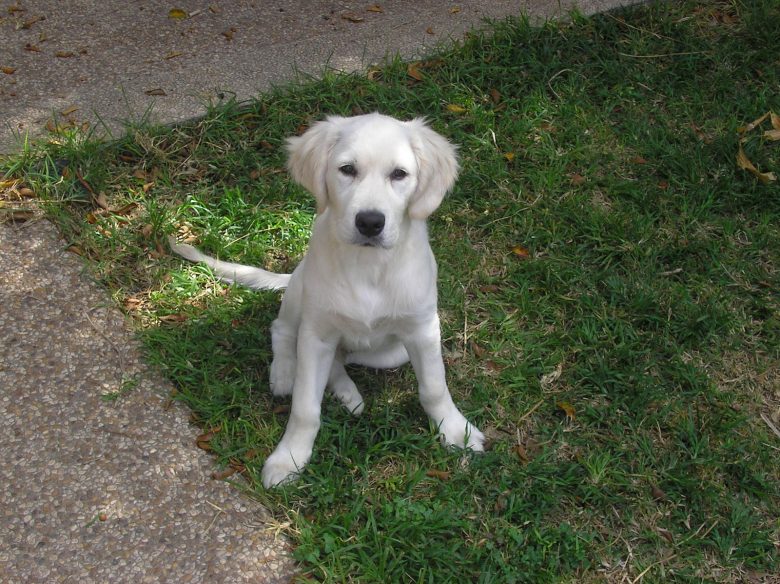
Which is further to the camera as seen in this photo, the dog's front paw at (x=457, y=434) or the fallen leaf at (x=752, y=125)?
the fallen leaf at (x=752, y=125)

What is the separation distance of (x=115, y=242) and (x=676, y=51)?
3505mm

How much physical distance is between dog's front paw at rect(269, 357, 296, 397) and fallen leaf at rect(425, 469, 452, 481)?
667 millimetres

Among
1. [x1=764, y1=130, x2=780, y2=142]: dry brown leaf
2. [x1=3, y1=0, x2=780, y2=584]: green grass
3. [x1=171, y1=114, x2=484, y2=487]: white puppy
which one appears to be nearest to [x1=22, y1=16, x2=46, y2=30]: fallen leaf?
[x1=3, y1=0, x2=780, y2=584]: green grass

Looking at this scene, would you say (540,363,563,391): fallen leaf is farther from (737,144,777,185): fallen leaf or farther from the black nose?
(737,144,777,185): fallen leaf

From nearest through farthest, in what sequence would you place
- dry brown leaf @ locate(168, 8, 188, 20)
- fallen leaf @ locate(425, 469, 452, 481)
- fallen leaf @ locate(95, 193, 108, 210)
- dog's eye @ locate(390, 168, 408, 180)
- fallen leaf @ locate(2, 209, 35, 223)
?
dog's eye @ locate(390, 168, 408, 180), fallen leaf @ locate(425, 469, 452, 481), fallen leaf @ locate(2, 209, 35, 223), fallen leaf @ locate(95, 193, 108, 210), dry brown leaf @ locate(168, 8, 188, 20)

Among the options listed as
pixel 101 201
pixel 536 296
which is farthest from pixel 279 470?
pixel 101 201

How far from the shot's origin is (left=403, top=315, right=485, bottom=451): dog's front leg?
3107mm

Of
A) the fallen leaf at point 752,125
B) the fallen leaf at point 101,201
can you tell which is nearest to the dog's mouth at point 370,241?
the fallen leaf at point 101,201

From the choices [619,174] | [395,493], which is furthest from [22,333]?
[619,174]

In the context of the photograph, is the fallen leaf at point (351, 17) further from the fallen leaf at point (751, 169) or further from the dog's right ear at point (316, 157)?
the dog's right ear at point (316, 157)

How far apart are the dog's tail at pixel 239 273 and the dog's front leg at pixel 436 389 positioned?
86 centimetres

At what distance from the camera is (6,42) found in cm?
498

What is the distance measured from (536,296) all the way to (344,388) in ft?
3.50

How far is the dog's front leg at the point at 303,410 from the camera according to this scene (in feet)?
10.1
